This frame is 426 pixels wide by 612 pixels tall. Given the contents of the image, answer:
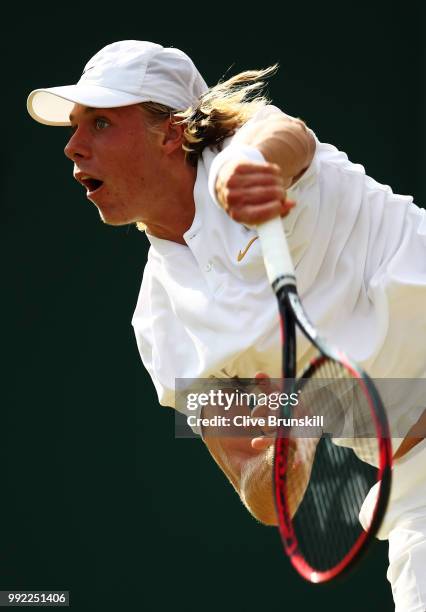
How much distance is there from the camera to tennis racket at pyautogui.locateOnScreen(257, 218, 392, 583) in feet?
5.61

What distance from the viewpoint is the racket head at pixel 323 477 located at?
1914mm

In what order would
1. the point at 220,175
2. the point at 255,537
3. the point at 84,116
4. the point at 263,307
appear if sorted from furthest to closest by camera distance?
1. the point at 255,537
2. the point at 84,116
3. the point at 263,307
4. the point at 220,175

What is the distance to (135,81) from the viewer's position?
8.55ft

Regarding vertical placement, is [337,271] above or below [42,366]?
below

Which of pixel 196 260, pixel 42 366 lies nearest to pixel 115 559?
pixel 42 366

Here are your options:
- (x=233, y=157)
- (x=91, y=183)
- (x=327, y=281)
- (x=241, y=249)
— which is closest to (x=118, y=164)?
(x=91, y=183)

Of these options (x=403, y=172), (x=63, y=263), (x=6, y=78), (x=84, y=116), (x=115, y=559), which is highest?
(x=6, y=78)

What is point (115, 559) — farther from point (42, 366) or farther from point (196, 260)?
point (196, 260)

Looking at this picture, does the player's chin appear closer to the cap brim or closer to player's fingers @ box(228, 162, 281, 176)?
the cap brim

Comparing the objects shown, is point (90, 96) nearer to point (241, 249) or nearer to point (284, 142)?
point (241, 249)

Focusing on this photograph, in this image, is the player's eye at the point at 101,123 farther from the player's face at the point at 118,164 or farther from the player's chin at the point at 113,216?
the player's chin at the point at 113,216

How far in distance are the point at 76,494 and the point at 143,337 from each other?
1.58m

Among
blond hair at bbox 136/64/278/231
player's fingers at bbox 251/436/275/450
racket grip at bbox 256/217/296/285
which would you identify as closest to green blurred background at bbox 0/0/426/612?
blond hair at bbox 136/64/278/231

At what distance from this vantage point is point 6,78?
4.25 meters
